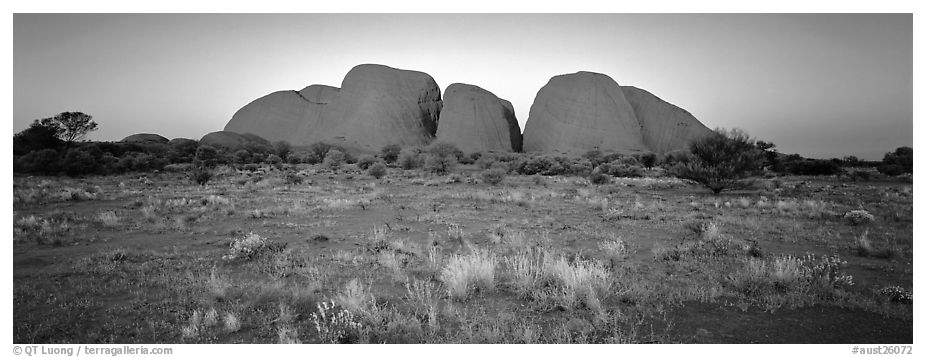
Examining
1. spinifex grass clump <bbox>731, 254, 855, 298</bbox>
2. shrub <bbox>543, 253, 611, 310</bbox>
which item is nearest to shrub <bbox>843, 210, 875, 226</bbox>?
spinifex grass clump <bbox>731, 254, 855, 298</bbox>

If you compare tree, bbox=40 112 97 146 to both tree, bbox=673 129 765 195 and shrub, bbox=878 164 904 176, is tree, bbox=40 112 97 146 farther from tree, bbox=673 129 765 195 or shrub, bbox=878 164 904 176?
shrub, bbox=878 164 904 176

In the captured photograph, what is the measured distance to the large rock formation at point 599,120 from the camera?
67438mm

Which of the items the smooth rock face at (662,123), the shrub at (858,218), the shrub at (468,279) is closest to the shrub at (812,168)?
the shrub at (858,218)

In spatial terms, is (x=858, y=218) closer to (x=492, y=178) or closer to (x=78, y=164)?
(x=492, y=178)

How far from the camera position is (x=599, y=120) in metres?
68.4

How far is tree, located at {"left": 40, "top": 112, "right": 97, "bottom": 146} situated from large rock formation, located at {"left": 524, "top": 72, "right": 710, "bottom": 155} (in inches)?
2330

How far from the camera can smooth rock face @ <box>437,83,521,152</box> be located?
69750 mm

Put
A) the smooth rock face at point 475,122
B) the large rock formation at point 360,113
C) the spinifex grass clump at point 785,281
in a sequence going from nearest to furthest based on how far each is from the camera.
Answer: the spinifex grass clump at point 785,281 → the smooth rock face at point 475,122 → the large rock formation at point 360,113

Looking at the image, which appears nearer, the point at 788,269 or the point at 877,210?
the point at 788,269

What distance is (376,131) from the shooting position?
6981cm

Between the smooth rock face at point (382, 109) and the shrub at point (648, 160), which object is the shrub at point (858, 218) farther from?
the smooth rock face at point (382, 109)

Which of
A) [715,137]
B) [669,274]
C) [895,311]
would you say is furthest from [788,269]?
[715,137]
